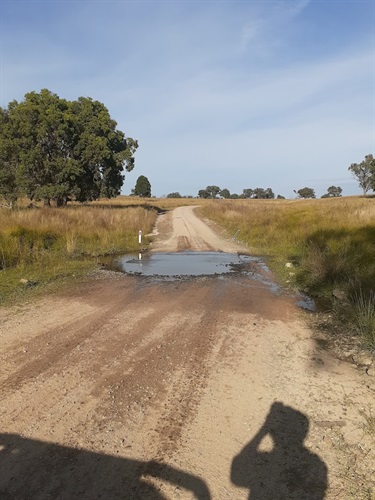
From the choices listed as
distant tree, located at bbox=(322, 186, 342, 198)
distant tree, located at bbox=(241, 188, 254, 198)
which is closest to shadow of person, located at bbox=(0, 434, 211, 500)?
distant tree, located at bbox=(322, 186, 342, 198)

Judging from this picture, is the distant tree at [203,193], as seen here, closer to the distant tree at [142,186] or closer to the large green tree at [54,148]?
the distant tree at [142,186]

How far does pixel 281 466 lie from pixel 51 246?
39.8 ft

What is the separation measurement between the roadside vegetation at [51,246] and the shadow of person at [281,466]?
6155mm

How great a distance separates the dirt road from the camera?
285cm

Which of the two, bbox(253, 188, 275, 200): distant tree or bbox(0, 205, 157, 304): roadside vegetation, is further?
bbox(253, 188, 275, 200): distant tree

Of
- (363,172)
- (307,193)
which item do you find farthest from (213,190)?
(363,172)

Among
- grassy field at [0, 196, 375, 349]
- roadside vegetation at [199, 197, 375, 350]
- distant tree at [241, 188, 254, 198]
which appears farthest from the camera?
distant tree at [241, 188, 254, 198]

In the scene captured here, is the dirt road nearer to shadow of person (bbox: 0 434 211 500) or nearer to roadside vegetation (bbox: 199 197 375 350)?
shadow of person (bbox: 0 434 211 500)

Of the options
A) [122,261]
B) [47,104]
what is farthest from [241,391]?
[47,104]

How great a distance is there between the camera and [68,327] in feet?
19.9

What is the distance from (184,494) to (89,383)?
6.23 ft

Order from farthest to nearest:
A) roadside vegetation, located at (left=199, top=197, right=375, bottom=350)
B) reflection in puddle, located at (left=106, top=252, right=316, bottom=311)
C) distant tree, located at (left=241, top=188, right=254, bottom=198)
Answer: distant tree, located at (left=241, top=188, right=254, bottom=198)
reflection in puddle, located at (left=106, top=252, right=316, bottom=311)
roadside vegetation, located at (left=199, top=197, right=375, bottom=350)

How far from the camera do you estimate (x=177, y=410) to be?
375cm

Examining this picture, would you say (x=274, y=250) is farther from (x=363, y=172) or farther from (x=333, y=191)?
(x=333, y=191)
